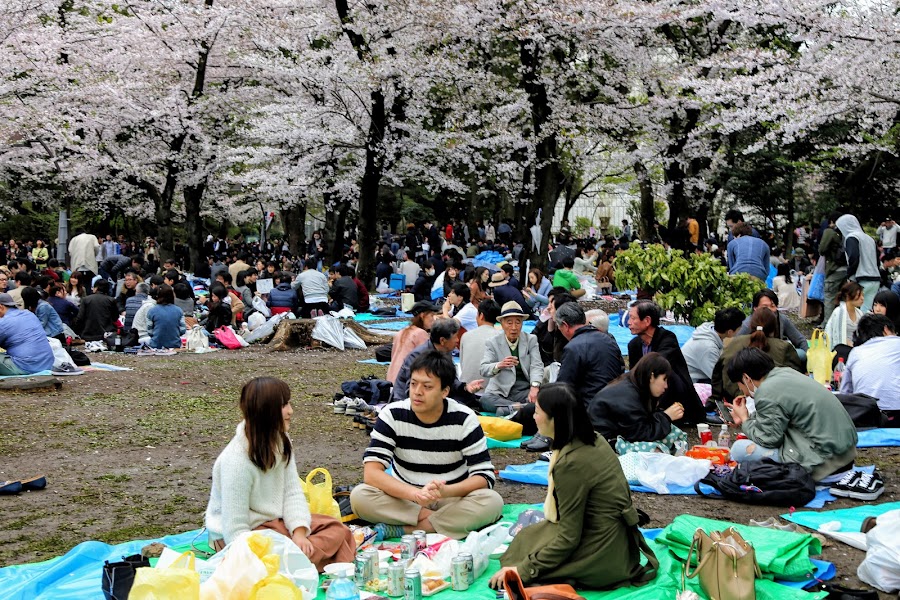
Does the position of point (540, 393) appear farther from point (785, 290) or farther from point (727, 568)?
point (785, 290)

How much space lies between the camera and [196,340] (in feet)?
45.8

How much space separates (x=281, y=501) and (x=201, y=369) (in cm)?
775

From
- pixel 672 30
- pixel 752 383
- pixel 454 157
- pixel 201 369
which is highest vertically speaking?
pixel 672 30

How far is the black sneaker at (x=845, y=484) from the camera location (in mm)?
6355

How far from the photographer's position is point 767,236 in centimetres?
2398

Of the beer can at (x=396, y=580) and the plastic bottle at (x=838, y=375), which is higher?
the plastic bottle at (x=838, y=375)

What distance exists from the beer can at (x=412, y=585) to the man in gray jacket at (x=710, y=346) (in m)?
5.28

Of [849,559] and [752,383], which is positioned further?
[752,383]

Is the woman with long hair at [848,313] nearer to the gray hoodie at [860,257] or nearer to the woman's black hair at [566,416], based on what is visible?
the gray hoodie at [860,257]

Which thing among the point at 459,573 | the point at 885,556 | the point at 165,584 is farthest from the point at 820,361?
the point at 165,584

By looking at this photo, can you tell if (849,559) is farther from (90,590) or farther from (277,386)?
(90,590)

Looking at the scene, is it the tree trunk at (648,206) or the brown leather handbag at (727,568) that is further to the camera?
the tree trunk at (648,206)

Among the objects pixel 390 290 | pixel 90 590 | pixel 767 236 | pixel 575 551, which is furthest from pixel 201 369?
pixel 767 236

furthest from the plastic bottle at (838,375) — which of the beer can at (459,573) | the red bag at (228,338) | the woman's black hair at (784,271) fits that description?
the woman's black hair at (784,271)
